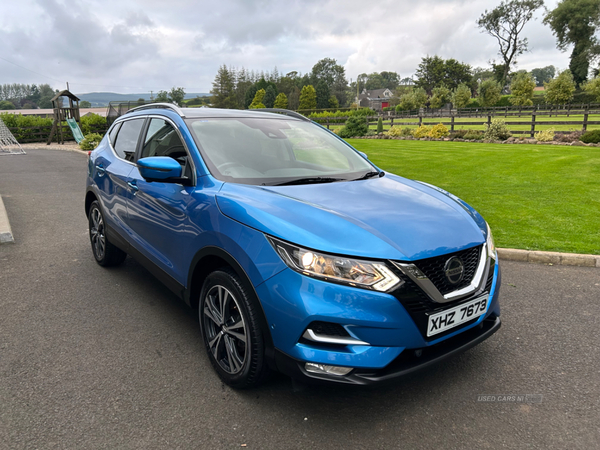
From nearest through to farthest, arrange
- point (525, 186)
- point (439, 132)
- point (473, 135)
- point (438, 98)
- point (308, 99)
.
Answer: point (525, 186) → point (473, 135) → point (439, 132) → point (438, 98) → point (308, 99)

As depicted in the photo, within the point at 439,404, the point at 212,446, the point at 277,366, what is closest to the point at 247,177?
the point at 277,366

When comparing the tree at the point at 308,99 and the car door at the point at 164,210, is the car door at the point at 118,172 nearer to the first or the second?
the car door at the point at 164,210

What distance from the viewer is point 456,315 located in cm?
251

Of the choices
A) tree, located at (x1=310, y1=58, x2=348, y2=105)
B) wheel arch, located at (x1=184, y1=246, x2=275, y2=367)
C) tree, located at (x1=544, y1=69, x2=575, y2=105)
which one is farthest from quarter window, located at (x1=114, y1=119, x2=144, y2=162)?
tree, located at (x1=310, y1=58, x2=348, y2=105)

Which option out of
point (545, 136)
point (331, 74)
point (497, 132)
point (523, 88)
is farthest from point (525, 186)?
point (331, 74)

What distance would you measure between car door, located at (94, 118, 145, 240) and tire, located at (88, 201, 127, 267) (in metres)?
0.32

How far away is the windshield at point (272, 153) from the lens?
3293 mm

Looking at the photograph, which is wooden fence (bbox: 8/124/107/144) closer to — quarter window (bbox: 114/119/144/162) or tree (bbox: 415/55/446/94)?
quarter window (bbox: 114/119/144/162)

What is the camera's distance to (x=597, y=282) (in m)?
4.73

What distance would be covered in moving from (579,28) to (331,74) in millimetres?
67586

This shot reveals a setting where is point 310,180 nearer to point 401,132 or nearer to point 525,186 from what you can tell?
point 525,186

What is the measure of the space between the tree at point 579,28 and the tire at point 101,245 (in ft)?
254

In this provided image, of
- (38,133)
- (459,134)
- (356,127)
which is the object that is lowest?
(459,134)

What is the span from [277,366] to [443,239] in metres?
1.20
